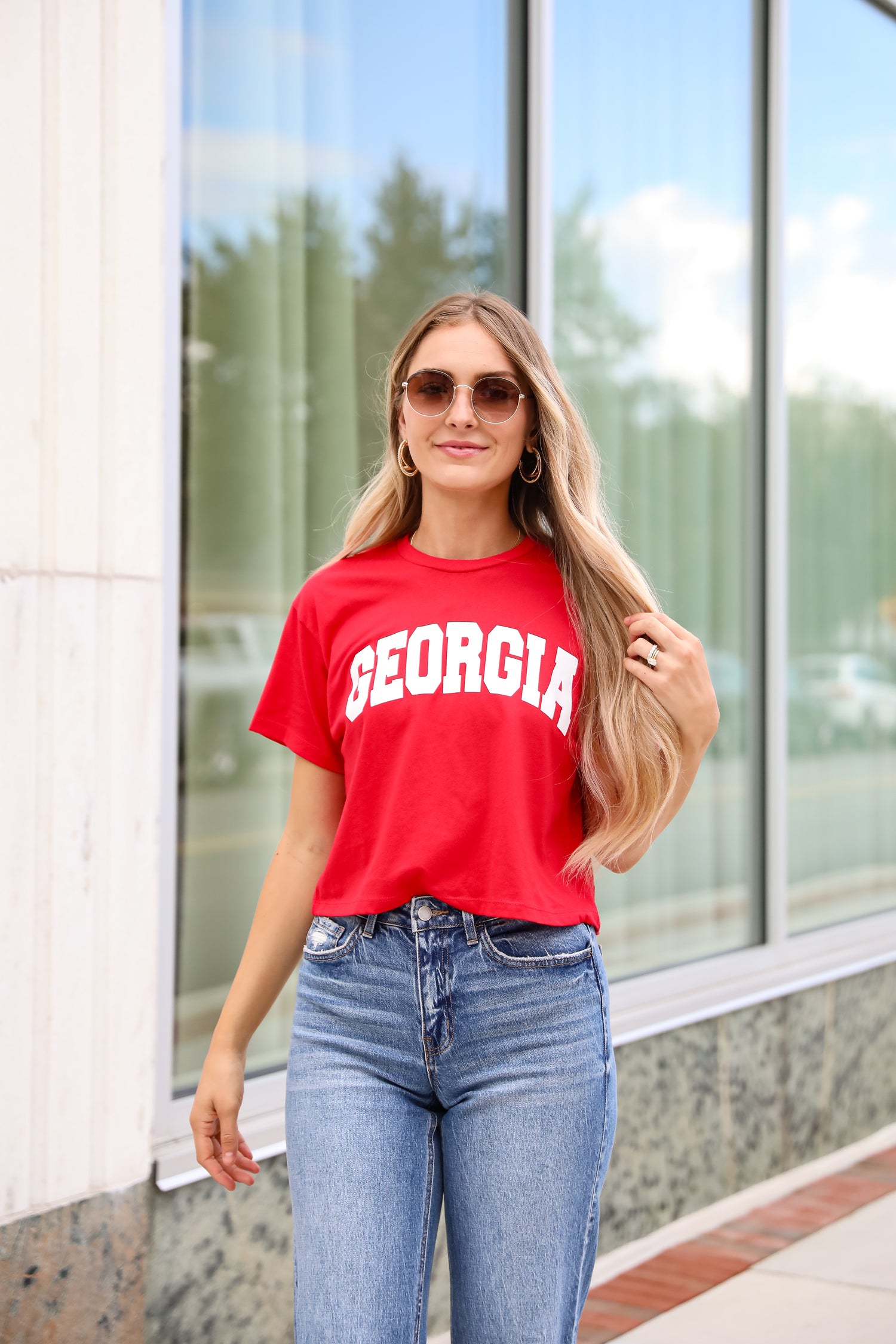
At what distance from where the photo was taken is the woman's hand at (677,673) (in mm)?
1866

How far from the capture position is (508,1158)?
172 centimetres

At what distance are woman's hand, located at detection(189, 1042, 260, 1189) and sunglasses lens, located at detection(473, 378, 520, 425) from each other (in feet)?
3.12

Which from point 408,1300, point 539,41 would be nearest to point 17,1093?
point 408,1300

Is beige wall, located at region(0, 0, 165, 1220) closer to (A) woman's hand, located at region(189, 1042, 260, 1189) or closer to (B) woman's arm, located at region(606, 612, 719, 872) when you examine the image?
(A) woman's hand, located at region(189, 1042, 260, 1189)

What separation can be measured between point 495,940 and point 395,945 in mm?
126

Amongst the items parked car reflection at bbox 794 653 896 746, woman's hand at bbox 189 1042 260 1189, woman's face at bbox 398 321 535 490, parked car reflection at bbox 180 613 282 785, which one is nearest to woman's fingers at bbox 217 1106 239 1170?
woman's hand at bbox 189 1042 260 1189

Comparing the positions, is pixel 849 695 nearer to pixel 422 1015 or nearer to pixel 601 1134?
pixel 601 1134

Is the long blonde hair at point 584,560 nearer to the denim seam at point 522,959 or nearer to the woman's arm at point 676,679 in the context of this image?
the woman's arm at point 676,679

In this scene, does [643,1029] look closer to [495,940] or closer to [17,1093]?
[17,1093]

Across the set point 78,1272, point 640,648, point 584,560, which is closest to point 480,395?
point 584,560

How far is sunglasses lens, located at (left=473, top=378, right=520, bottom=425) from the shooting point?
1912mm

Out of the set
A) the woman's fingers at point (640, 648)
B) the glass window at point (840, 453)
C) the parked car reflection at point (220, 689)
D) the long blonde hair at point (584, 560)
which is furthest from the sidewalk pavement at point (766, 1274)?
the woman's fingers at point (640, 648)

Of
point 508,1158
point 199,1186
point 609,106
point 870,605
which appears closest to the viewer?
point 508,1158

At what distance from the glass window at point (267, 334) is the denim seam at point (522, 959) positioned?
1486mm
